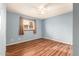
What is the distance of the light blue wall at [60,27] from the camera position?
1.95 metres

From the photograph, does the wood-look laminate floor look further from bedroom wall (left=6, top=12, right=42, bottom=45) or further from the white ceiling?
the white ceiling

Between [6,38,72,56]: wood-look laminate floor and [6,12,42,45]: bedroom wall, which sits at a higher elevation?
[6,12,42,45]: bedroom wall

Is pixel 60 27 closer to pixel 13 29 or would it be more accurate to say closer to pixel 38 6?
pixel 38 6

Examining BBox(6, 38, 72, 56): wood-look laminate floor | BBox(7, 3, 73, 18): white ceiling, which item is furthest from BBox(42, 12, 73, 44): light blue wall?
BBox(6, 38, 72, 56): wood-look laminate floor

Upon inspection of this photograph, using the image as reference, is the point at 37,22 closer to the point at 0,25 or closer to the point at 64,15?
the point at 64,15

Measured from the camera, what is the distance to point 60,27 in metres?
2.20

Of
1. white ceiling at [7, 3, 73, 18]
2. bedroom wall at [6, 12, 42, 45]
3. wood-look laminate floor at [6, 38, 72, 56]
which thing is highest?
white ceiling at [7, 3, 73, 18]

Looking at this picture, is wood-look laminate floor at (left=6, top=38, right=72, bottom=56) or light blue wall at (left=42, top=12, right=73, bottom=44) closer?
wood-look laminate floor at (left=6, top=38, right=72, bottom=56)

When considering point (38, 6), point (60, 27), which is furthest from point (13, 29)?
point (60, 27)

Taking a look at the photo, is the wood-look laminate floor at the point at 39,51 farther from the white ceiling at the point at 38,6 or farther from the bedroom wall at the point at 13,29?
the white ceiling at the point at 38,6

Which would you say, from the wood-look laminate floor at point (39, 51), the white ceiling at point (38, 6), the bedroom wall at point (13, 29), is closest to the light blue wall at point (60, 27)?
the white ceiling at point (38, 6)

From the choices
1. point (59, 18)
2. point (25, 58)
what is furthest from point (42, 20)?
point (25, 58)

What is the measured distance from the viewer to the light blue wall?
76.6 inches

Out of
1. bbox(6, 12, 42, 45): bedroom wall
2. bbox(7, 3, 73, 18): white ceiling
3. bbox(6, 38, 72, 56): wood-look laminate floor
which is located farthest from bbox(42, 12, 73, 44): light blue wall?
bbox(6, 12, 42, 45): bedroom wall
